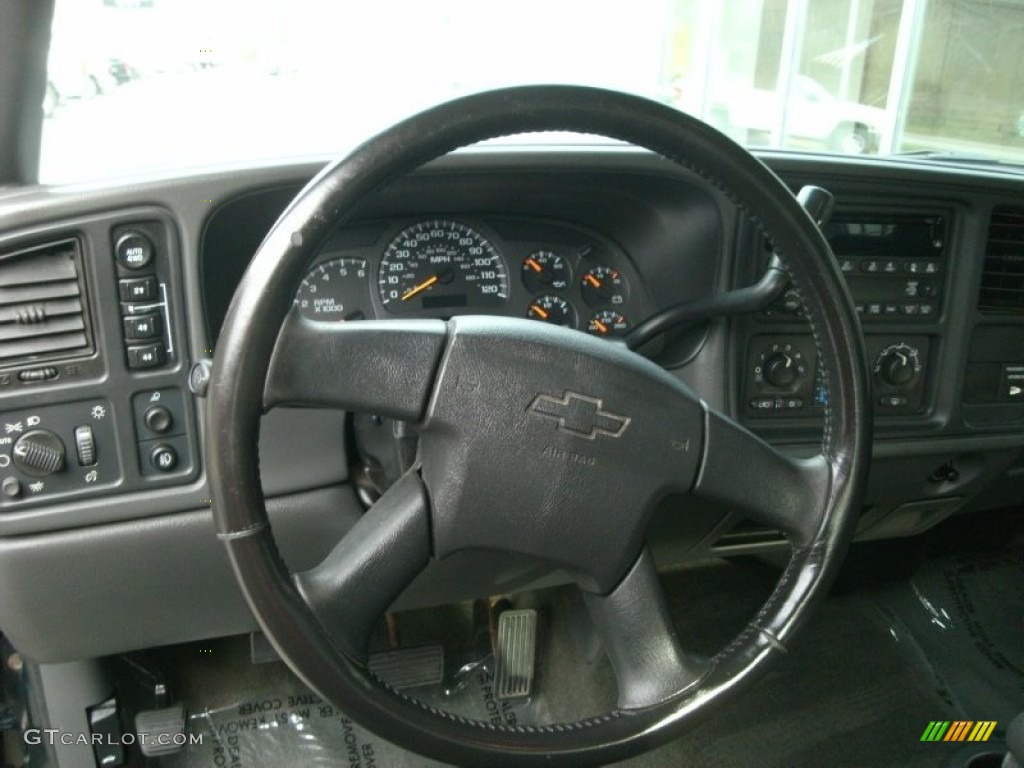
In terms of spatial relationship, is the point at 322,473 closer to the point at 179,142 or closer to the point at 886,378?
the point at 179,142

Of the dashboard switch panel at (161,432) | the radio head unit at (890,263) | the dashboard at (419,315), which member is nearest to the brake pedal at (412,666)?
the dashboard at (419,315)

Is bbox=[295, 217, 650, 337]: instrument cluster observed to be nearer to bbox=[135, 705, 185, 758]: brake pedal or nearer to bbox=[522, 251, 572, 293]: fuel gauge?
bbox=[522, 251, 572, 293]: fuel gauge

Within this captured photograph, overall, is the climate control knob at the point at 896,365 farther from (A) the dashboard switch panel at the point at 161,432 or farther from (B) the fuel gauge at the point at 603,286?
(A) the dashboard switch panel at the point at 161,432

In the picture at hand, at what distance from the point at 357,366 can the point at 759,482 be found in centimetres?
45

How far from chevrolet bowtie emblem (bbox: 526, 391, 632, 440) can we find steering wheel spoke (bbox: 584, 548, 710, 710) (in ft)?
0.55

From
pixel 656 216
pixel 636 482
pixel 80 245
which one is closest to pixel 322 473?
pixel 80 245

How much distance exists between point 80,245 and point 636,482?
75cm

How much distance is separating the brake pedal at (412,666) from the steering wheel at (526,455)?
827 millimetres

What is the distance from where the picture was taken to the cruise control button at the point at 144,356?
1222mm

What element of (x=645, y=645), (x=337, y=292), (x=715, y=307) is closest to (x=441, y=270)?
(x=337, y=292)

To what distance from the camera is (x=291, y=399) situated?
871 millimetres

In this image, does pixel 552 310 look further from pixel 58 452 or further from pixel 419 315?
pixel 58 452

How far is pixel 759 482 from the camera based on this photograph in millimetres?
1011

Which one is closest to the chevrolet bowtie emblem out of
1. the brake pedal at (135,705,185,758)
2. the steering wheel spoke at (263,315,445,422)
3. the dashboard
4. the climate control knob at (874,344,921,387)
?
the steering wheel spoke at (263,315,445,422)
